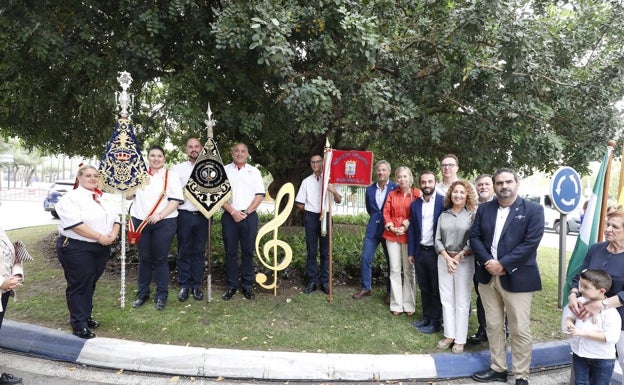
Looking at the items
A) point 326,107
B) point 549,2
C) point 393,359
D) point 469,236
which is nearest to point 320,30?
point 326,107

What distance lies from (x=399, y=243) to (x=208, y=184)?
2524 millimetres

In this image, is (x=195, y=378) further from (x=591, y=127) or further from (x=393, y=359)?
(x=591, y=127)

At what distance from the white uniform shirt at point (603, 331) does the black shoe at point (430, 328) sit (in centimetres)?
177

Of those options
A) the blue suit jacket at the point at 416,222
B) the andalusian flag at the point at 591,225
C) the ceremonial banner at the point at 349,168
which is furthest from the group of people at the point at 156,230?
the andalusian flag at the point at 591,225

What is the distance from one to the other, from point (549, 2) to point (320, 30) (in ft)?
10.9

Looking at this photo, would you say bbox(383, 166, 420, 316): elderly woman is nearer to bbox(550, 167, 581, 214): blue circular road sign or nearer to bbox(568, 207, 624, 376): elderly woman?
bbox(550, 167, 581, 214): blue circular road sign

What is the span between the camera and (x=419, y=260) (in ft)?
16.7

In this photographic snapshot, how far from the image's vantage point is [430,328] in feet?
16.4

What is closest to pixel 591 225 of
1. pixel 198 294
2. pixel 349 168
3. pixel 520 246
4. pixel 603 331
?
pixel 520 246

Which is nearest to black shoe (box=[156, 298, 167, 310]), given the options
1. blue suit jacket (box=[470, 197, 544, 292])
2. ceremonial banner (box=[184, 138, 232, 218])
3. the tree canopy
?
ceremonial banner (box=[184, 138, 232, 218])

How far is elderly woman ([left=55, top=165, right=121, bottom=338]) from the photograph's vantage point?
4375 mm

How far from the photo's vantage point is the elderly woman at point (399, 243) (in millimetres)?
→ 5398

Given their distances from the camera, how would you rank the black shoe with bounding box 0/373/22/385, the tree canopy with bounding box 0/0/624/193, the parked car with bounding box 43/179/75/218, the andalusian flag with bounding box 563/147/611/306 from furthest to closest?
1. the parked car with bounding box 43/179/75/218
2. the tree canopy with bounding box 0/0/624/193
3. the andalusian flag with bounding box 563/147/611/306
4. the black shoe with bounding box 0/373/22/385

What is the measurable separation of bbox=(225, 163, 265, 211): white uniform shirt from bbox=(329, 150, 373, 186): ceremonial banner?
103 cm
